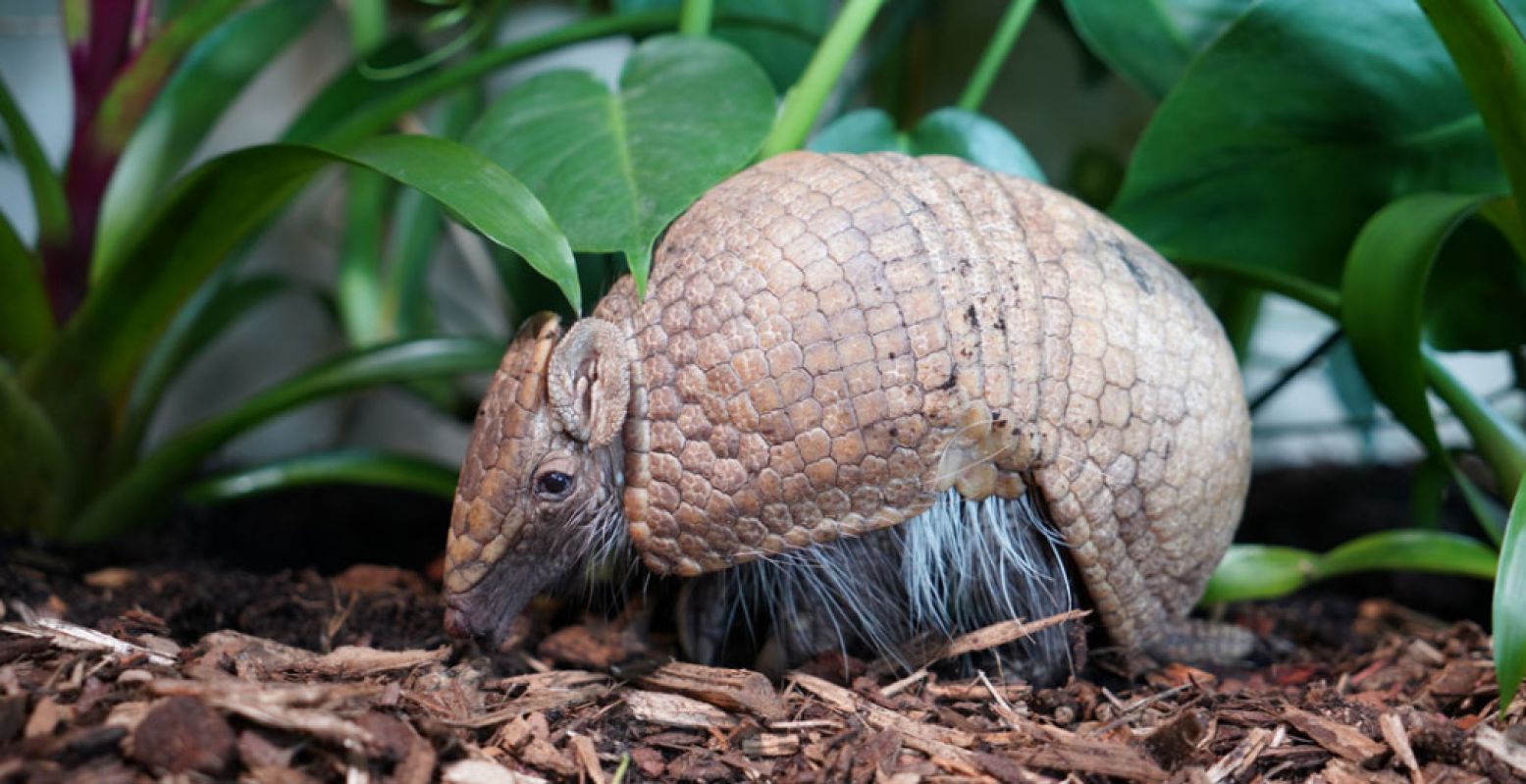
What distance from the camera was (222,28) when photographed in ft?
9.18

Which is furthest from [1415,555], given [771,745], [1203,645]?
[771,745]

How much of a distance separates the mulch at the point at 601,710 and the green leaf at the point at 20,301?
1.70ft

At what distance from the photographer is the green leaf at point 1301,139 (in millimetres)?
2328

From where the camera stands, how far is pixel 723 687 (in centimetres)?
188

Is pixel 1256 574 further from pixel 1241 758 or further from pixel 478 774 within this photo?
pixel 478 774

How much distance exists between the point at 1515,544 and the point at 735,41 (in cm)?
195

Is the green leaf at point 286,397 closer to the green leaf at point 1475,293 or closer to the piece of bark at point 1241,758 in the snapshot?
the piece of bark at point 1241,758

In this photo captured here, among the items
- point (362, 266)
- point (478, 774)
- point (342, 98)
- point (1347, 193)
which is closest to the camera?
point (478, 774)

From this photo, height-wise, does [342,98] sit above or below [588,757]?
above

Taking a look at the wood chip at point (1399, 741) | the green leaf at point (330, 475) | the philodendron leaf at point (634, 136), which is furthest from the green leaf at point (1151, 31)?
the green leaf at point (330, 475)

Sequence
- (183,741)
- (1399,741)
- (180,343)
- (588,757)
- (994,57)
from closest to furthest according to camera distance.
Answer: (183,741)
(588,757)
(1399,741)
(994,57)
(180,343)

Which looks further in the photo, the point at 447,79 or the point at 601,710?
the point at 447,79

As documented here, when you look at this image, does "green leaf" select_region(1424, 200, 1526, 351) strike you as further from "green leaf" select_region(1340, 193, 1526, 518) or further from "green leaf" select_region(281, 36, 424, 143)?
"green leaf" select_region(281, 36, 424, 143)

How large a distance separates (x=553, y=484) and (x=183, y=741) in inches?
25.8
